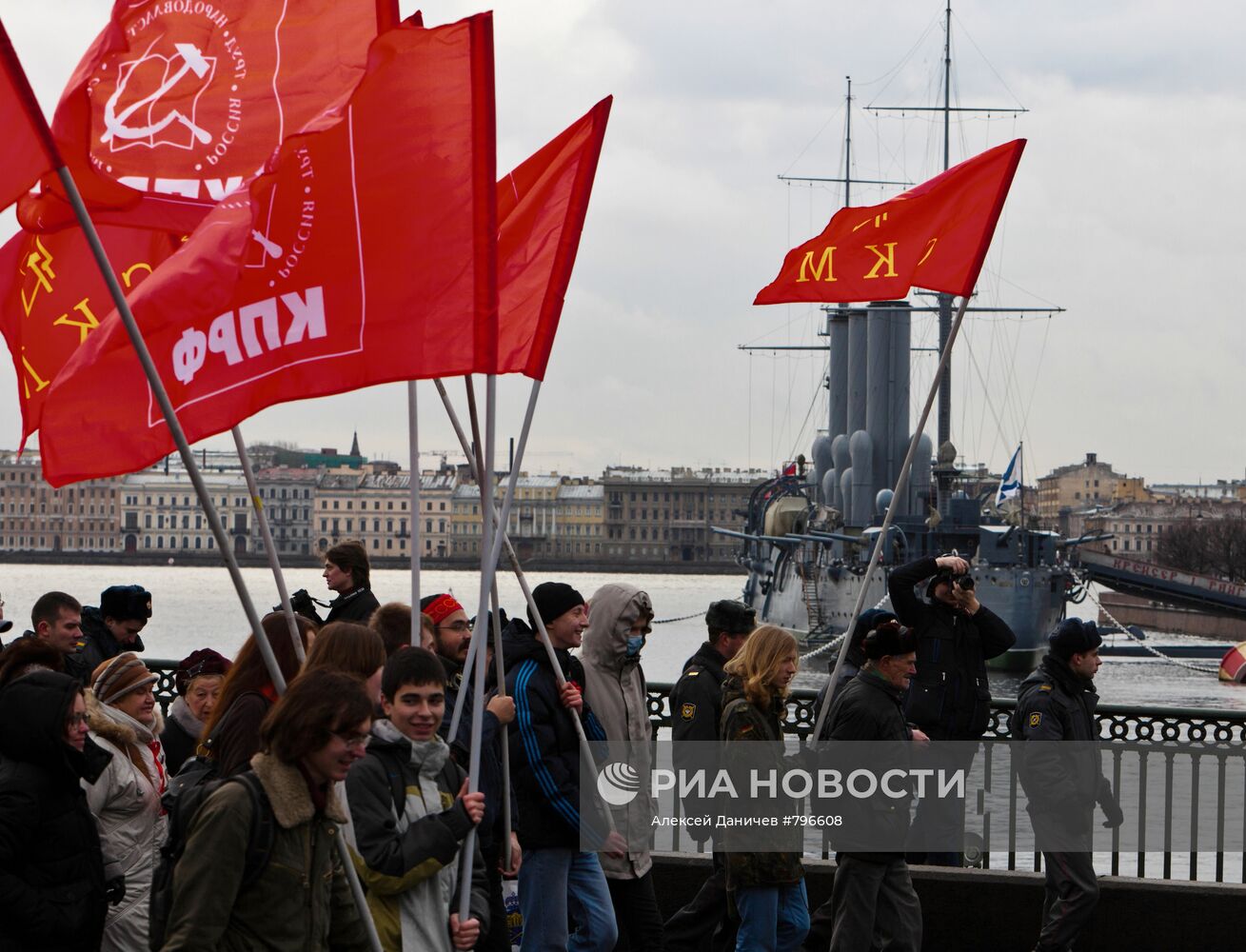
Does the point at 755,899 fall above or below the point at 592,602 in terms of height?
below

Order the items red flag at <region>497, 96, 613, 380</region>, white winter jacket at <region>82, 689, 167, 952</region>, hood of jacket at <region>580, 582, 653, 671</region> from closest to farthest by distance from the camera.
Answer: white winter jacket at <region>82, 689, 167, 952</region>, red flag at <region>497, 96, 613, 380</region>, hood of jacket at <region>580, 582, 653, 671</region>

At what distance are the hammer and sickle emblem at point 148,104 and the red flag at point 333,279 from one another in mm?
1066

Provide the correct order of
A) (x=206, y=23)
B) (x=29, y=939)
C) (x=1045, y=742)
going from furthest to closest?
(x=1045, y=742) < (x=206, y=23) < (x=29, y=939)

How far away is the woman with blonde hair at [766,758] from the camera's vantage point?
647 centimetres

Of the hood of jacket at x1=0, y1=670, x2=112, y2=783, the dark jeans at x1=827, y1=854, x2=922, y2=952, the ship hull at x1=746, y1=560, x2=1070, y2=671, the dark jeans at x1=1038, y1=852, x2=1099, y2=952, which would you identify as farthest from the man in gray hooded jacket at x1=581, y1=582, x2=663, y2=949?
the ship hull at x1=746, y1=560, x2=1070, y2=671

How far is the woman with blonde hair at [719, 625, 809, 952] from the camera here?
6469mm

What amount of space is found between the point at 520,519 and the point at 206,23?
192400mm

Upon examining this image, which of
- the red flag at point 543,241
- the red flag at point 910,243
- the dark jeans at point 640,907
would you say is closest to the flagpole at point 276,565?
the red flag at point 543,241

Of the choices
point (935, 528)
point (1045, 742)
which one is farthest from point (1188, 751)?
point (935, 528)

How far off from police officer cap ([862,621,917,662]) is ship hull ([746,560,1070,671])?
1841 inches

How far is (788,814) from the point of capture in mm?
6727

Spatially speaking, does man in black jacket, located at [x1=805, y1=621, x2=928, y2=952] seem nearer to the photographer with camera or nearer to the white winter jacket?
the photographer with camera

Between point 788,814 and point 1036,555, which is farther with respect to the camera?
point 1036,555

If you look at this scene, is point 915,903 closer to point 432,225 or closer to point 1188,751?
point 1188,751
